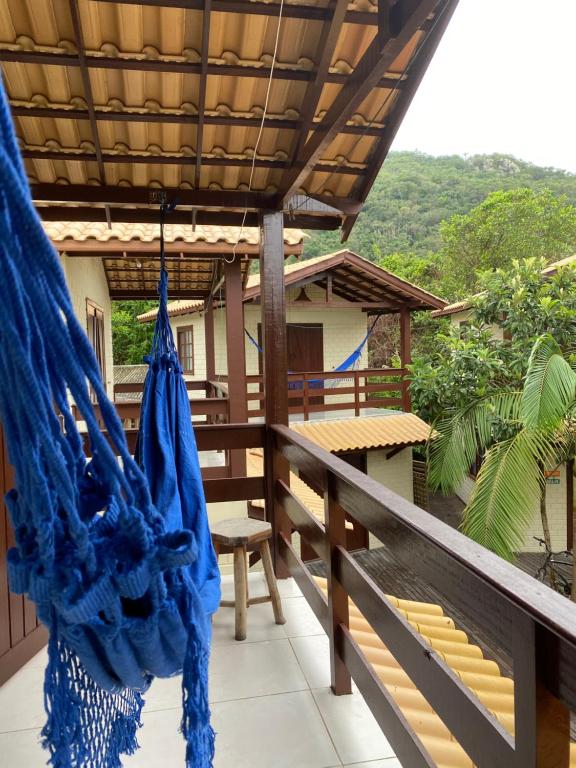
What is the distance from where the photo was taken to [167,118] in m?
2.30

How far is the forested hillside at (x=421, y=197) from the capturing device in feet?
79.6

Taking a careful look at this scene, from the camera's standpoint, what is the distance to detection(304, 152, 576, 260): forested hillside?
79.6 feet

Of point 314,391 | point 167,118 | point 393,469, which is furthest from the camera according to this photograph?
point 393,469

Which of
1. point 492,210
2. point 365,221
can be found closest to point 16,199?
point 492,210

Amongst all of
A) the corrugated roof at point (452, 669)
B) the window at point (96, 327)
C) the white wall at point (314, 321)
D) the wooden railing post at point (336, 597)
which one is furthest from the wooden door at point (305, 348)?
the wooden railing post at point (336, 597)

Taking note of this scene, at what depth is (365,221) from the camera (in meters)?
26.6

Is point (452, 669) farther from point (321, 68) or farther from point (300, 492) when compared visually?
point (300, 492)

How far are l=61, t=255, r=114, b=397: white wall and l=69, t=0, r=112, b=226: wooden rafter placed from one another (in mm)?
1881

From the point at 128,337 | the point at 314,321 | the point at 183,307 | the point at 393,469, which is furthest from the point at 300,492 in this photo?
the point at 128,337

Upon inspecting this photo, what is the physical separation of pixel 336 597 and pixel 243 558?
26.8 inches

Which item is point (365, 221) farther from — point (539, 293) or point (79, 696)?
point (79, 696)

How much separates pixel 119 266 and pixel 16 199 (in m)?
7.48

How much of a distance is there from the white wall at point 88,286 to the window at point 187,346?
11.7ft

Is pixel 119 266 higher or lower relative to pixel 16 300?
higher
